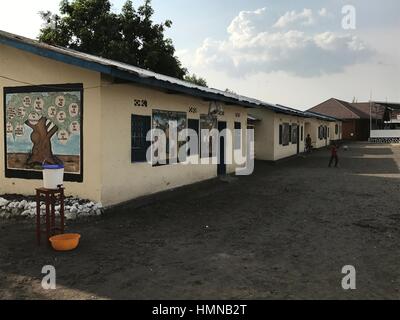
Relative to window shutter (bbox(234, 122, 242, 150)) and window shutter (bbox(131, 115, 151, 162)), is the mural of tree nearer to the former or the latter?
window shutter (bbox(131, 115, 151, 162))

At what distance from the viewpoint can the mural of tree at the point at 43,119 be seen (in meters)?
10.0

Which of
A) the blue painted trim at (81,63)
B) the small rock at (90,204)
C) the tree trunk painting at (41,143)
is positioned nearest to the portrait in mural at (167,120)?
the blue painted trim at (81,63)

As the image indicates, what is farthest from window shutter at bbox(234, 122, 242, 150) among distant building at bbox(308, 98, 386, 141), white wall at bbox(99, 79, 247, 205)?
distant building at bbox(308, 98, 386, 141)

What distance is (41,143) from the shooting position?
1049cm

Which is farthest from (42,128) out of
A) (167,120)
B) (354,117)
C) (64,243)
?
(354,117)

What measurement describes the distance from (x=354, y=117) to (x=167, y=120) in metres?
46.9

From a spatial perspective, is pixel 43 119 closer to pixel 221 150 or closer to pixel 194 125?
pixel 194 125

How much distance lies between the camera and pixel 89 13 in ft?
95.2

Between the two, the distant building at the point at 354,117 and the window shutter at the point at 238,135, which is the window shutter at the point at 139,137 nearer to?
the window shutter at the point at 238,135

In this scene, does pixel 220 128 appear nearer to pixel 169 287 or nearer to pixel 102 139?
pixel 102 139

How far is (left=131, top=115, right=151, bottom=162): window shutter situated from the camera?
10.9 m
